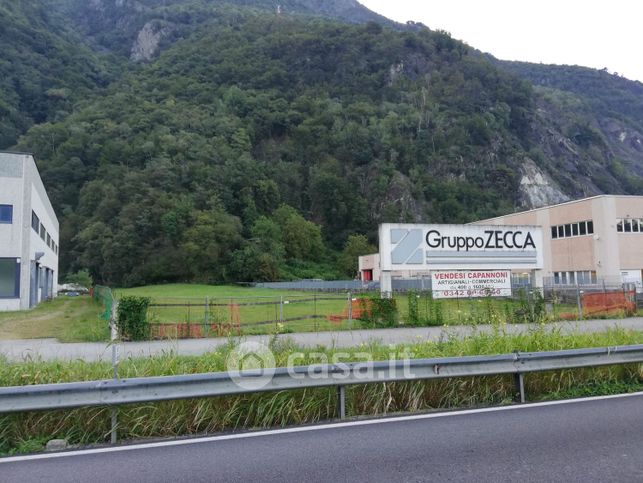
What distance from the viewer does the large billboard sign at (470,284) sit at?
2164 centimetres

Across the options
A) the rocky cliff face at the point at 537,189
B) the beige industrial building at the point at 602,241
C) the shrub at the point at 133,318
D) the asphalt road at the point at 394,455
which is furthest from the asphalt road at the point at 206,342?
the rocky cliff face at the point at 537,189

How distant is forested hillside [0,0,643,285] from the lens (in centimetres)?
9612

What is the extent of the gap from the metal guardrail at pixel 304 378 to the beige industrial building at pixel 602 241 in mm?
37218

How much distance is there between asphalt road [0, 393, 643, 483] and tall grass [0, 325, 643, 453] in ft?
1.58

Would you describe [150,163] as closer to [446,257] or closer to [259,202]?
[259,202]

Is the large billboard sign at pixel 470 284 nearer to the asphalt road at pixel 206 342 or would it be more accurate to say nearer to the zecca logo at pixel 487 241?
the asphalt road at pixel 206 342

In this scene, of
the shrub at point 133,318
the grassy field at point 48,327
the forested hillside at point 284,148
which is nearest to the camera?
the shrub at point 133,318

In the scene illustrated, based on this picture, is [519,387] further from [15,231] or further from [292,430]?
[15,231]

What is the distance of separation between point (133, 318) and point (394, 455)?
45.1 feet

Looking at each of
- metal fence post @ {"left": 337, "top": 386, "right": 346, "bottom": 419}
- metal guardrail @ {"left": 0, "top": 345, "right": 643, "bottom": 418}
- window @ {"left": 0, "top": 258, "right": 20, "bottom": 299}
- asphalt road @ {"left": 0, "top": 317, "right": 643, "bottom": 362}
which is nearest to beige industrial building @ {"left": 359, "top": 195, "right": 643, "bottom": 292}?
asphalt road @ {"left": 0, "top": 317, "right": 643, "bottom": 362}

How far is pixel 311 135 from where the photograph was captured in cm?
15012

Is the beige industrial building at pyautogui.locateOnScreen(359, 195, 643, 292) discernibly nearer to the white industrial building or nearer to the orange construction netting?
the orange construction netting

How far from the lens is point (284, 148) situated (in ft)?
484

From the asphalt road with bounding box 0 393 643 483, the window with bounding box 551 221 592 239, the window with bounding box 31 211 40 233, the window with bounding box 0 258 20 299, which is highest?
the window with bounding box 31 211 40 233
